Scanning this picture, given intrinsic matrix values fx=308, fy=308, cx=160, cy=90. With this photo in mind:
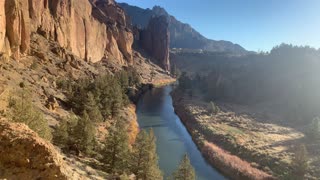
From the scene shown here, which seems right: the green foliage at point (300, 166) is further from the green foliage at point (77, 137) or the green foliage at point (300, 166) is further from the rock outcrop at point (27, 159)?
the rock outcrop at point (27, 159)

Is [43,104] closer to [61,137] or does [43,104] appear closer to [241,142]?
[61,137]

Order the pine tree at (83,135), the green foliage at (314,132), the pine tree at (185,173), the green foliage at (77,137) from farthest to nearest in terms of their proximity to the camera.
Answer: the green foliage at (314,132) → the pine tree at (83,135) → the green foliage at (77,137) → the pine tree at (185,173)

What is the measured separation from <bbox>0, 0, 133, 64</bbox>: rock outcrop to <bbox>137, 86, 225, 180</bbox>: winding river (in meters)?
35.4

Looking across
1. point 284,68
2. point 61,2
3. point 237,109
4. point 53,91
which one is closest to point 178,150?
point 53,91

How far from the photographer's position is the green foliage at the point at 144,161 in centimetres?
3659

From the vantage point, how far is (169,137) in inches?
2830

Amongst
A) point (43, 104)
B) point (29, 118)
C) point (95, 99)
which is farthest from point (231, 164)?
point (43, 104)

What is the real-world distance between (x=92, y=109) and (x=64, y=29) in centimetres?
6240

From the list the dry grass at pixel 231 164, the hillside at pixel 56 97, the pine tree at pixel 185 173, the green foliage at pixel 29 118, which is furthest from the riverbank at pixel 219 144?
the green foliage at pixel 29 118

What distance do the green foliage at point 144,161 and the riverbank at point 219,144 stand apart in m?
19.5

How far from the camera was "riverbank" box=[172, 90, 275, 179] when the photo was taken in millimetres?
Answer: 52522

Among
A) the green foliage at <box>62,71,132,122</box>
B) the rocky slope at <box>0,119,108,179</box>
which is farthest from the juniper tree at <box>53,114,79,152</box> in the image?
the rocky slope at <box>0,119,108,179</box>

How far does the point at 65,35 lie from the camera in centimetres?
11400

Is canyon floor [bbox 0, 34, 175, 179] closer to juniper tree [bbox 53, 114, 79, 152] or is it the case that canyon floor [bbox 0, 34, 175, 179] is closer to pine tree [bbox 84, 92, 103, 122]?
pine tree [bbox 84, 92, 103, 122]
